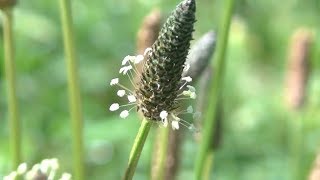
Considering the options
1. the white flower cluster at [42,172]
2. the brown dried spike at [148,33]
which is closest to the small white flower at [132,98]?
the white flower cluster at [42,172]

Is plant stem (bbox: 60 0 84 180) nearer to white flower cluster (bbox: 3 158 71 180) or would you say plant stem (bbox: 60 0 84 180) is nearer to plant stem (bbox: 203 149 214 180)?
white flower cluster (bbox: 3 158 71 180)

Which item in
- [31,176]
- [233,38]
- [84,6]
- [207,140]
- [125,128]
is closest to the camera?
[31,176]

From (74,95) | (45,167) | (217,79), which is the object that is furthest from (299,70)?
(45,167)

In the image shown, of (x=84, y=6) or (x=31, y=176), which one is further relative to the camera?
(x=84, y=6)

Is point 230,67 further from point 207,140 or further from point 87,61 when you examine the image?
point 207,140

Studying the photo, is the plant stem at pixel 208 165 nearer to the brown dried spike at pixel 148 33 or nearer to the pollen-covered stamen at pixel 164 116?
the brown dried spike at pixel 148 33

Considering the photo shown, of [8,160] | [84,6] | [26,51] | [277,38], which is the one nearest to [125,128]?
[8,160]
